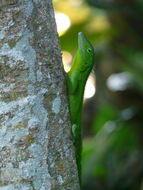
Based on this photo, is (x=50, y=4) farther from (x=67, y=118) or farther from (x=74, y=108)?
(x=74, y=108)

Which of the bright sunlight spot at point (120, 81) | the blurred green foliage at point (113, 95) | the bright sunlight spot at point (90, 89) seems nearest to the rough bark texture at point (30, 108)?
the blurred green foliage at point (113, 95)

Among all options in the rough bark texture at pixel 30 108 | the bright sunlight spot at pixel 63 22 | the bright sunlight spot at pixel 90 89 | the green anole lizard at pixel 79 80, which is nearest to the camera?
the rough bark texture at pixel 30 108

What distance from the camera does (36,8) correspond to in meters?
1.82

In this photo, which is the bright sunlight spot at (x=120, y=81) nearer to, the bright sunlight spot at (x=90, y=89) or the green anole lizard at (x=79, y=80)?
the bright sunlight spot at (x=90, y=89)

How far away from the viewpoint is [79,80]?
2930 millimetres

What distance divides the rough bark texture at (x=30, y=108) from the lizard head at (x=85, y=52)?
1057mm

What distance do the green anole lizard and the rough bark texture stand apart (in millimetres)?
952

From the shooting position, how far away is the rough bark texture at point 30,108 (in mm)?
1729

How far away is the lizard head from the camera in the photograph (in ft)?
9.49

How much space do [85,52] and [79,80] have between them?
0.18 m

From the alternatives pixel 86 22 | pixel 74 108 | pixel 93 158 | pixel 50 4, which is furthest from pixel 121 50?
pixel 50 4

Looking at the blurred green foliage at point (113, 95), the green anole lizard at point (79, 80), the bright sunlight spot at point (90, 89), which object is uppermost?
the green anole lizard at point (79, 80)

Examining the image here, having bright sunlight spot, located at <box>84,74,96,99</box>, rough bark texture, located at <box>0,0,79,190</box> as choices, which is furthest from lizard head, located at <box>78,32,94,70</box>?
bright sunlight spot, located at <box>84,74,96,99</box>

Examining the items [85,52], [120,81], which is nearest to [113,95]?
[120,81]
